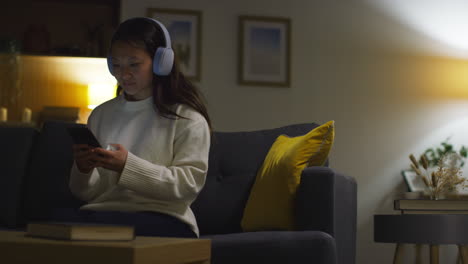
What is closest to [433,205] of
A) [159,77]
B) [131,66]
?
[159,77]

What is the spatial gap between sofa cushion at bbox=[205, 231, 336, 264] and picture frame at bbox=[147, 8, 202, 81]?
2470 millimetres

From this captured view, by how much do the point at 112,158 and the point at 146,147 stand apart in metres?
0.22

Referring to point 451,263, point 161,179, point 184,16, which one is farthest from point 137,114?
point 451,263

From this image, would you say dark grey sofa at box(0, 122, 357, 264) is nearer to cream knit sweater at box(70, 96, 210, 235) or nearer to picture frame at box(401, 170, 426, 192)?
cream knit sweater at box(70, 96, 210, 235)

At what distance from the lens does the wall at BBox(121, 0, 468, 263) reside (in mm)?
4242

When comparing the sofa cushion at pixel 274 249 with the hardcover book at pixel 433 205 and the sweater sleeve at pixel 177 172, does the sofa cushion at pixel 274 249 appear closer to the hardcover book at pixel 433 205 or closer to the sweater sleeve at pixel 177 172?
the sweater sleeve at pixel 177 172

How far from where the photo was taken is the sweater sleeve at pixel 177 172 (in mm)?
1680

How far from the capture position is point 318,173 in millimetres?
2061

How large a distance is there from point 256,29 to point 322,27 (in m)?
0.45

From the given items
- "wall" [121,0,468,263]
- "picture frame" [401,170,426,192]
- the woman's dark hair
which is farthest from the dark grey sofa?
"picture frame" [401,170,426,192]

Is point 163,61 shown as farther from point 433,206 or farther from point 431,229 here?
point 433,206

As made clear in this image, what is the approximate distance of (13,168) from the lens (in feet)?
8.05

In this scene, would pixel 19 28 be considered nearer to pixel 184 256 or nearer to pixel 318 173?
pixel 318 173

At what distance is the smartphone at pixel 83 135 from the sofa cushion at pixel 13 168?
2.95 ft
